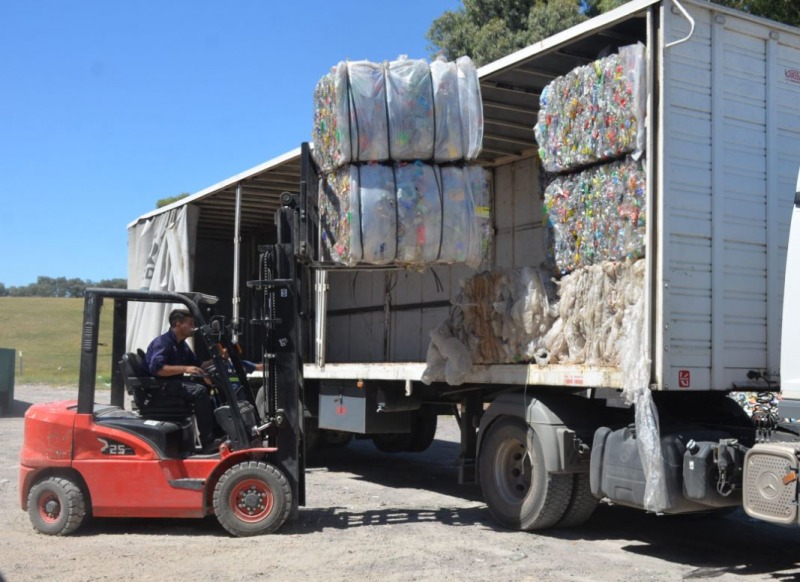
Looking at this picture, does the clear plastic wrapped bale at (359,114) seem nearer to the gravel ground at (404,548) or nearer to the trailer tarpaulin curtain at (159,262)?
the gravel ground at (404,548)

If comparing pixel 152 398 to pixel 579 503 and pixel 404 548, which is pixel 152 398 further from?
pixel 579 503

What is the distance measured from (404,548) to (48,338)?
45418 mm

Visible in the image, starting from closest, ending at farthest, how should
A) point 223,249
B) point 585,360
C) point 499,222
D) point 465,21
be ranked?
point 585,360
point 499,222
point 223,249
point 465,21

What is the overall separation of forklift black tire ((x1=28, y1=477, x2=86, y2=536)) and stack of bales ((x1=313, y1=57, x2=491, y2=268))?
2816 mm

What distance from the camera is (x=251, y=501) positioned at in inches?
280

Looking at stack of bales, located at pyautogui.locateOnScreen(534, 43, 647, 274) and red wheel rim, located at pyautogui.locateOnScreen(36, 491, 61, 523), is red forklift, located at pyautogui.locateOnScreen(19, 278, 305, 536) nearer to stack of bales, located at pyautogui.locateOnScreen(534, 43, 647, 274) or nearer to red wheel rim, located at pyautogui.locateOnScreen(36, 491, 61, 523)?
red wheel rim, located at pyautogui.locateOnScreen(36, 491, 61, 523)

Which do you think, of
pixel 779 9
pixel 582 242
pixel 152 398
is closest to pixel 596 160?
pixel 582 242

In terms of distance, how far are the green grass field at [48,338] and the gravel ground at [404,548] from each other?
20.0 metres

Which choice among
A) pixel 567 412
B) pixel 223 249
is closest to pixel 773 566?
pixel 567 412

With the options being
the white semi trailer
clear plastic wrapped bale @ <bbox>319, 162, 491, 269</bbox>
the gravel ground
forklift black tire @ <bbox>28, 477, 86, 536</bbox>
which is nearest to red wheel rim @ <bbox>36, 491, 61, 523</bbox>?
forklift black tire @ <bbox>28, 477, 86, 536</bbox>

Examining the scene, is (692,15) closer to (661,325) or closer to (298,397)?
(661,325)

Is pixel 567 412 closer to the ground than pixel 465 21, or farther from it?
closer to the ground

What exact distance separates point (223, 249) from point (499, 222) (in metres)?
6.51

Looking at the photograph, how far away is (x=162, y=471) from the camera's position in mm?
7066
